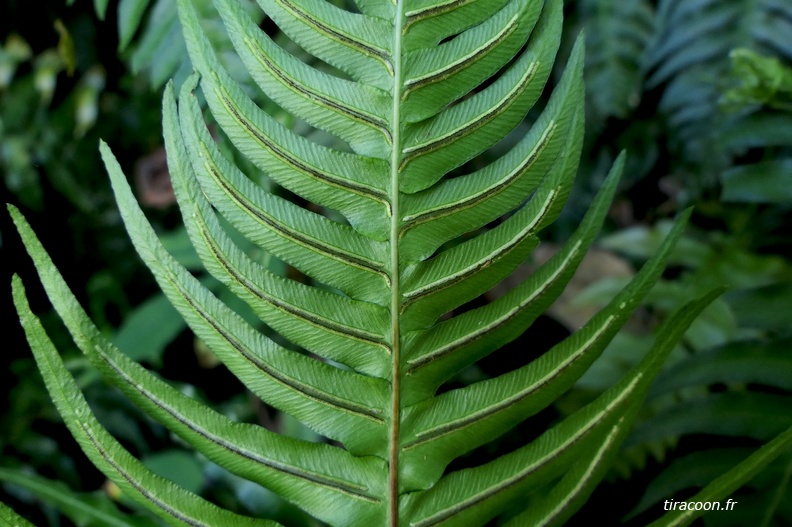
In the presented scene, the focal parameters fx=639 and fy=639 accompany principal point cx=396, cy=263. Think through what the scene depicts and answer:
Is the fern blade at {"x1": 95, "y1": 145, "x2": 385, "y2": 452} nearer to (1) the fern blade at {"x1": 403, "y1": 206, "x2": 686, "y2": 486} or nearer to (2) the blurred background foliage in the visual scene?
(1) the fern blade at {"x1": 403, "y1": 206, "x2": 686, "y2": 486}

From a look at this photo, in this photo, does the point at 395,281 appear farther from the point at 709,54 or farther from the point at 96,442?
the point at 709,54

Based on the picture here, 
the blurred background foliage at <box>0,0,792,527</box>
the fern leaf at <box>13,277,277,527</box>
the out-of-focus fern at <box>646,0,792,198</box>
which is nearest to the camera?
the fern leaf at <box>13,277,277,527</box>

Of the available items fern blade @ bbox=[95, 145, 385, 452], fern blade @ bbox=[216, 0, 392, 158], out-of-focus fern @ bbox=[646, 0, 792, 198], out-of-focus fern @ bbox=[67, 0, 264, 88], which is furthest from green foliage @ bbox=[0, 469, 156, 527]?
out-of-focus fern @ bbox=[646, 0, 792, 198]

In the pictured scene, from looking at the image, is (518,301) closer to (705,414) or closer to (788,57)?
(705,414)

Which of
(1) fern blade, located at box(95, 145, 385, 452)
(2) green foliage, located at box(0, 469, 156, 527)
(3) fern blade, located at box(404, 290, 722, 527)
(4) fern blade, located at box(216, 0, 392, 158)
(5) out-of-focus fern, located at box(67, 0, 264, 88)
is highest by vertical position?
(5) out-of-focus fern, located at box(67, 0, 264, 88)

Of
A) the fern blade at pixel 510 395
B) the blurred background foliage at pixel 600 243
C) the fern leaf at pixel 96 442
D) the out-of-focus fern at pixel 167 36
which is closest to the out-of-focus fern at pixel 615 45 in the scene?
the blurred background foliage at pixel 600 243

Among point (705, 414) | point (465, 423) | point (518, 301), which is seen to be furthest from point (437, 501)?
point (705, 414)
